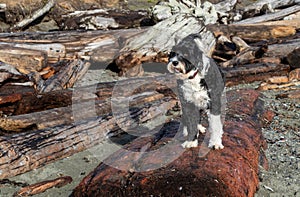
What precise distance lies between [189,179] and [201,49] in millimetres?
1268

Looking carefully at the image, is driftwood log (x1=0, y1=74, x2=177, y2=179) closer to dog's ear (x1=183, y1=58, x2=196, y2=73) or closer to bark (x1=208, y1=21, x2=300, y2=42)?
dog's ear (x1=183, y1=58, x2=196, y2=73)

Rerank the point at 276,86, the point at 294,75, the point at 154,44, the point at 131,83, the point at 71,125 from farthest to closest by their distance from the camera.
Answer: the point at 154,44 < the point at 294,75 < the point at 276,86 < the point at 131,83 < the point at 71,125

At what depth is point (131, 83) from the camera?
805 cm

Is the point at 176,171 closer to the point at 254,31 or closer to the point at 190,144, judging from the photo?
the point at 190,144

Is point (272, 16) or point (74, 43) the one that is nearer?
point (74, 43)

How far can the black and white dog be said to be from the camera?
11.4 ft

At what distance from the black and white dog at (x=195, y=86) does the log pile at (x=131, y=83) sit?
17cm

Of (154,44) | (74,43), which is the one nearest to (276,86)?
(154,44)

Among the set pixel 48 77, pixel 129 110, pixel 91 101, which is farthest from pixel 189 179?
pixel 48 77

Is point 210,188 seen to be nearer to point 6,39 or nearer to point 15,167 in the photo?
point 15,167

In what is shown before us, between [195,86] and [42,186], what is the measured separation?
7.43ft

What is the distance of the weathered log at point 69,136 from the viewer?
482 centimetres

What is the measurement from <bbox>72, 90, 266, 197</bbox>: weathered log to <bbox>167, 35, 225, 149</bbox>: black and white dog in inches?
8.9

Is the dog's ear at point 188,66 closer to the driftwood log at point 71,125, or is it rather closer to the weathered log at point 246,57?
the driftwood log at point 71,125
